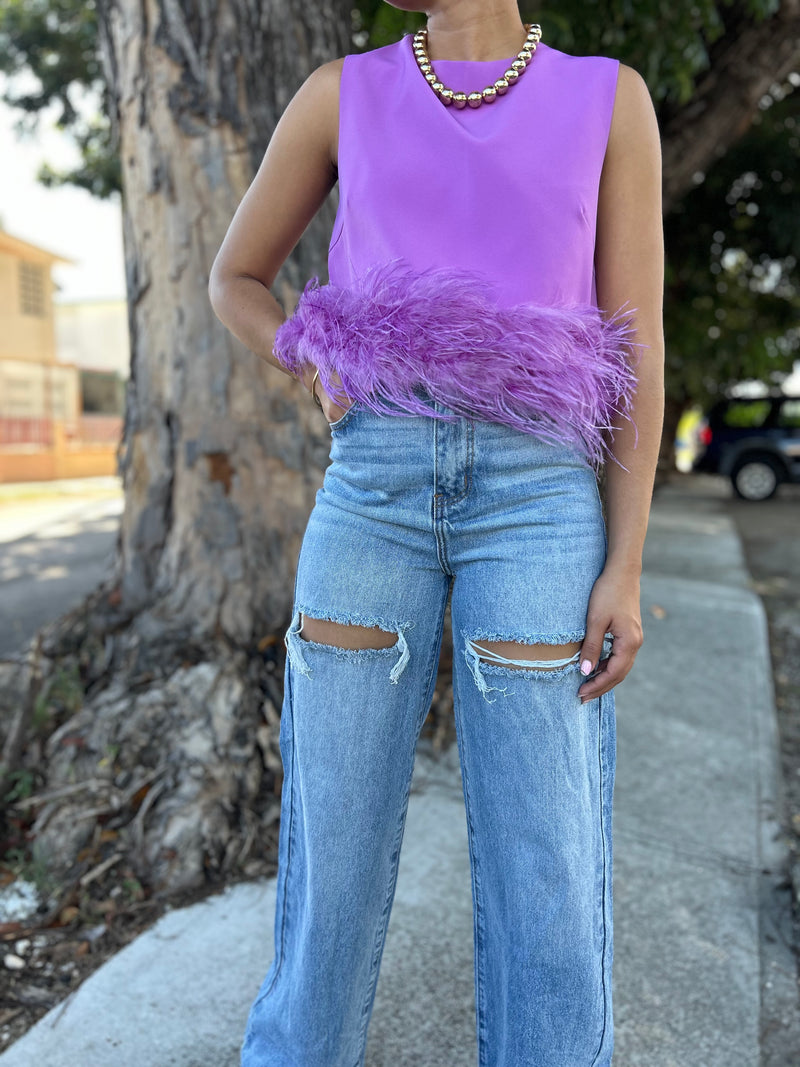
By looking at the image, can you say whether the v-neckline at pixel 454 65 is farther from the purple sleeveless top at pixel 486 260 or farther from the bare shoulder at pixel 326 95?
the bare shoulder at pixel 326 95

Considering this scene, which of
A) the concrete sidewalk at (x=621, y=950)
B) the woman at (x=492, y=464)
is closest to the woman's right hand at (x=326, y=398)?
the woman at (x=492, y=464)

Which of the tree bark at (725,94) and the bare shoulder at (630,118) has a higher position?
the tree bark at (725,94)

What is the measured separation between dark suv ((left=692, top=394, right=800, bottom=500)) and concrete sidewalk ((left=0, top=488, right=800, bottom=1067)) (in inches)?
462

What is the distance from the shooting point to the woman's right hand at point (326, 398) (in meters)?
1.29

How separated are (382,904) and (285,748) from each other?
31 cm

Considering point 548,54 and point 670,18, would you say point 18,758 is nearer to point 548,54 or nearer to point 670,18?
point 548,54

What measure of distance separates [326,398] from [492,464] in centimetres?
28

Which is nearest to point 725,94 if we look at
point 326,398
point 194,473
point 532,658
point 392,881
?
point 194,473

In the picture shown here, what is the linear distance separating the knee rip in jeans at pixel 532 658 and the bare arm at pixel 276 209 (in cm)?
55

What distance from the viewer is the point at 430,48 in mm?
1352

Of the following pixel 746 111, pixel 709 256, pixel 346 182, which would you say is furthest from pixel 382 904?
pixel 709 256

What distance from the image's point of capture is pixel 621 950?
225 centimetres

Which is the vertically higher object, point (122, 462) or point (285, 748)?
point (122, 462)

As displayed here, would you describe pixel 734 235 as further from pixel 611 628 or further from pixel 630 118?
pixel 611 628
